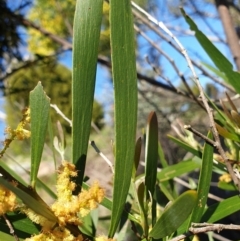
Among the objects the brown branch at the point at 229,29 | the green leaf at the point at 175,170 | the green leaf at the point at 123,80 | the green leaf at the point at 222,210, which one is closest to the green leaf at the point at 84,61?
the green leaf at the point at 123,80

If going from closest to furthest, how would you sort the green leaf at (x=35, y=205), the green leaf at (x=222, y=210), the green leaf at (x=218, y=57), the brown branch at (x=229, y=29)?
the green leaf at (x=35, y=205) → the green leaf at (x=222, y=210) → the green leaf at (x=218, y=57) → the brown branch at (x=229, y=29)

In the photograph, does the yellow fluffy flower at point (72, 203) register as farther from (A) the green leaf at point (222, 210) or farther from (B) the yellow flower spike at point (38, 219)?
(A) the green leaf at point (222, 210)

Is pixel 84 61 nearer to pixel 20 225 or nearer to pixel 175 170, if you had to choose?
pixel 20 225

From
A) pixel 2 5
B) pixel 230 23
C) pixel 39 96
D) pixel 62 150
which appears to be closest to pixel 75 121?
pixel 39 96

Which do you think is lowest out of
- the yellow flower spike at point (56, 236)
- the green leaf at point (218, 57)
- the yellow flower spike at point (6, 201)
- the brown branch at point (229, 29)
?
the yellow flower spike at point (56, 236)

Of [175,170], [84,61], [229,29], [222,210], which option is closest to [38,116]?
[84,61]

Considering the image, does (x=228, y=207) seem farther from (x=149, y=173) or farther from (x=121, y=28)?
(x=121, y=28)

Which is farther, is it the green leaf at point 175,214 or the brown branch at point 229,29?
the brown branch at point 229,29
